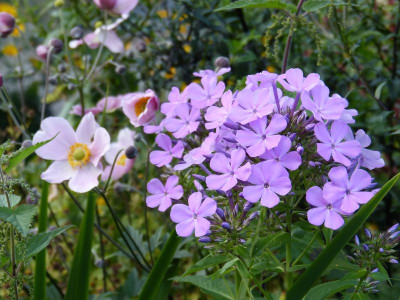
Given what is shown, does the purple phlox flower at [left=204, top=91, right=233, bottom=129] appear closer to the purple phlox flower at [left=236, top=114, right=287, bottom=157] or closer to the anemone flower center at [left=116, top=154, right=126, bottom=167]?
the purple phlox flower at [left=236, top=114, right=287, bottom=157]

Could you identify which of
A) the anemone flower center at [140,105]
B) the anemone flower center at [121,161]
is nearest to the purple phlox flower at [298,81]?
the anemone flower center at [140,105]

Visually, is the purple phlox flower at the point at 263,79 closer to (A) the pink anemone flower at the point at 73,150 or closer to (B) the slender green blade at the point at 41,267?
(A) the pink anemone flower at the point at 73,150

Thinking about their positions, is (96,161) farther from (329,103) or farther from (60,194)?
(60,194)

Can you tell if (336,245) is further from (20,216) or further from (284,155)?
(20,216)

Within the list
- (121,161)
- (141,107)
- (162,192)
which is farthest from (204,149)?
(121,161)

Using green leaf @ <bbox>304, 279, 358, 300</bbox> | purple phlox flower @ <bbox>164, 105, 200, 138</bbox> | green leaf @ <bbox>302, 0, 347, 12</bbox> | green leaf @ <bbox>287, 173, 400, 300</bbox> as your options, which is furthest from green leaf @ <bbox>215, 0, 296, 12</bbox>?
green leaf @ <bbox>304, 279, 358, 300</bbox>

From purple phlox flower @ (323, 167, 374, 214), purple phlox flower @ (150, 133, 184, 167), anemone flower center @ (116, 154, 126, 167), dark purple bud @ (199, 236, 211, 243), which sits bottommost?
anemone flower center @ (116, 154, 126, 167)
